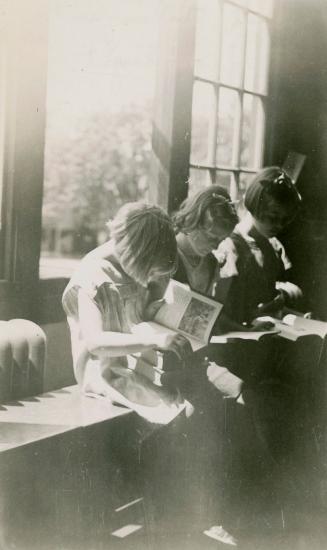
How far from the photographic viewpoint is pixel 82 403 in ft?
7.36

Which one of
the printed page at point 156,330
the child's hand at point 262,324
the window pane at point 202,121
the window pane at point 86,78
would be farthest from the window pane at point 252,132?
the printed page at point 156,330

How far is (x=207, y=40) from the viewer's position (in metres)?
3.46

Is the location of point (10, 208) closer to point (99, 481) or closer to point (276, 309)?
point (99, 481)

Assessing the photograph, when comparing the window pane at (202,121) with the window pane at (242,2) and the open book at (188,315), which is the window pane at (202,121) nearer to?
the window pane at (242,2)

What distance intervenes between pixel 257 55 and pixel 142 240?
2.31 m

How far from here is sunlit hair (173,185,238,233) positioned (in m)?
2.67

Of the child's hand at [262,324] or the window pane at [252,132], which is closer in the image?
the child's hand at [262,324]

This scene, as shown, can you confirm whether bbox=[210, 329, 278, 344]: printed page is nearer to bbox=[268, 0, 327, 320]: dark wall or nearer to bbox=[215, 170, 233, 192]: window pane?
bbox=[215, 170, 233, 192]: window pane

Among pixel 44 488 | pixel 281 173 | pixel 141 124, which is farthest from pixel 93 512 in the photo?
pixel 141 124

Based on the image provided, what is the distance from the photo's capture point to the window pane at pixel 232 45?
3.64 metres

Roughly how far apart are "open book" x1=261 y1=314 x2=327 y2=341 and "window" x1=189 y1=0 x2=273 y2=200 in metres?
0.90

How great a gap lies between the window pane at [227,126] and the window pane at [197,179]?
14 centimetres

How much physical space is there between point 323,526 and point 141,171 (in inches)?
124

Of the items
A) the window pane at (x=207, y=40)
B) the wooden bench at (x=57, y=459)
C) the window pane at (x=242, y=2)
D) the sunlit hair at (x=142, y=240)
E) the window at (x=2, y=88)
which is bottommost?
the wooden bench at (x=57, y=459)
